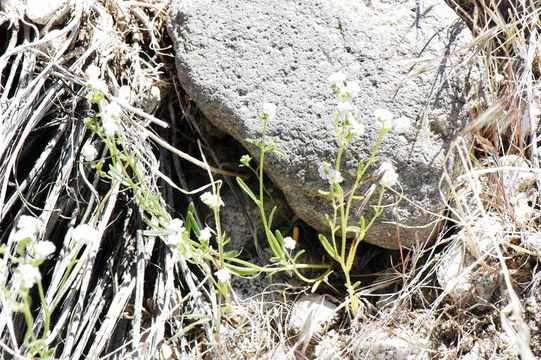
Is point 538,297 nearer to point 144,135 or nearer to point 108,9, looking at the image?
point 144,135

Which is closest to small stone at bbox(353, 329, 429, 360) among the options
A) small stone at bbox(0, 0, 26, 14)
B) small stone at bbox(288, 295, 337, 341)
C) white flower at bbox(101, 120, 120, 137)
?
small stone at bbox(288, 295, 337, 341)

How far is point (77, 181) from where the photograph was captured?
189cm

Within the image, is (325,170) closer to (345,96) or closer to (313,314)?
(345,96)

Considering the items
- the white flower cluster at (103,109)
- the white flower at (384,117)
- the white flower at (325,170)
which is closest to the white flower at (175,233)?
the white flower cluster at (103,109)

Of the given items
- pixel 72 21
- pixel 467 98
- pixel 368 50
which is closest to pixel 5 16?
pixel 72 21

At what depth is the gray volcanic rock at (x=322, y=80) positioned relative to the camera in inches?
72.2

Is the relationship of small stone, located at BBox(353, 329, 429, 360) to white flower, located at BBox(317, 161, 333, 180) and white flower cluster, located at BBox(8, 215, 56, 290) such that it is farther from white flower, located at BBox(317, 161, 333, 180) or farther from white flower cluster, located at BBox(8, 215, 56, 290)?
white flower cluster, located at BBox(8, 215, 56, 290)

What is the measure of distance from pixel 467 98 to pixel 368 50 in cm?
31

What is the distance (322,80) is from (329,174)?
13.3 inches

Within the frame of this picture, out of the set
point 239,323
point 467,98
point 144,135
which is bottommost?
point 239,323

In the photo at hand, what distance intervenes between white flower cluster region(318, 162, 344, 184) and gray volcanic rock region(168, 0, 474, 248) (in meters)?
0.13

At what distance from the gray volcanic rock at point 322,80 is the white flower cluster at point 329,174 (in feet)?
0.43

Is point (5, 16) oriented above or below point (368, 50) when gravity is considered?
below

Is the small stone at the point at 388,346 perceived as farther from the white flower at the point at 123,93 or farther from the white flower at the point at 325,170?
the white flower at the point at 123,93
